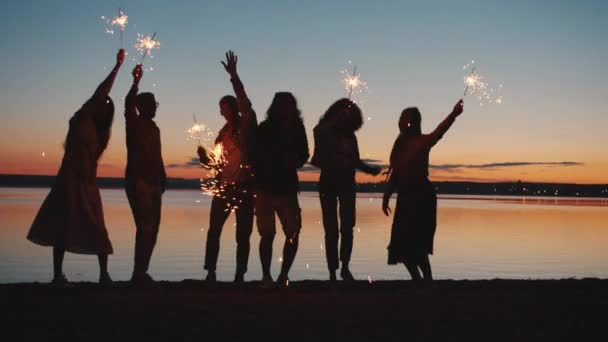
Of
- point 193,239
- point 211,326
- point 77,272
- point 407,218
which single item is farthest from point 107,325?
point 193,239

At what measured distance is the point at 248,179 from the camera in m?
9.66

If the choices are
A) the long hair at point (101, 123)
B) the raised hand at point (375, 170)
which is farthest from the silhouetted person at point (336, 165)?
the long hair at point (101, 123)

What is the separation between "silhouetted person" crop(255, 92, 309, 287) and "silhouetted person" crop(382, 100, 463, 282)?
118 centimetres

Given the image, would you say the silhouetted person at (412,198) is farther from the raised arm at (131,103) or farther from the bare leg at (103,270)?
the bare leg at (103,270)

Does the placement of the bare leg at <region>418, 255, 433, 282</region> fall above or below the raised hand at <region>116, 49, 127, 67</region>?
below

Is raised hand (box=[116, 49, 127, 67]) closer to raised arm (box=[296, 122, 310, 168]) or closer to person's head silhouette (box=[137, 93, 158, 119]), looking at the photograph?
person's head silhouette (box=[137, 93, 158, 119])

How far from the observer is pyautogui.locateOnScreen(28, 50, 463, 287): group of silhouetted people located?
9.16m

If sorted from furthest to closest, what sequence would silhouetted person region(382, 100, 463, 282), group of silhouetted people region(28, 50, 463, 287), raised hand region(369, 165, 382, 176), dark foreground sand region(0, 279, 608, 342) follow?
raised hand region(369, 165, 382, 176), silhouetted person region(382, 100, 463, 282), group of silhouetted people region(28, 50, 463, 287), dark foreground sand region(0, 279, 608, 342)

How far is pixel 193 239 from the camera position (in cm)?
2733

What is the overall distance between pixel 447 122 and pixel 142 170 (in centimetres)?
366

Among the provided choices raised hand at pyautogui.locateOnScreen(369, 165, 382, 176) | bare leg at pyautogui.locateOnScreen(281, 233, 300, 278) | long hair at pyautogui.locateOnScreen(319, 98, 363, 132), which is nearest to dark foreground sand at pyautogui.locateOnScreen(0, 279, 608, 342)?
bare leg at pyautogui.locateOnScreen(281, 233, 300, 278)

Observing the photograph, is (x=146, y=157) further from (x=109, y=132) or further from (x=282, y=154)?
(x=282, y=154)

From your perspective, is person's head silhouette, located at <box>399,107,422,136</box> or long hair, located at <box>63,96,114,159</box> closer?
long hair, located at <box>63,96,114,159</box>

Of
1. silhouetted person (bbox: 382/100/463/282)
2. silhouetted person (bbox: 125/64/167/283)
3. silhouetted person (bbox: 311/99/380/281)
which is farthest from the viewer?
silhouetted person (bbox: 311/99/380/281)
